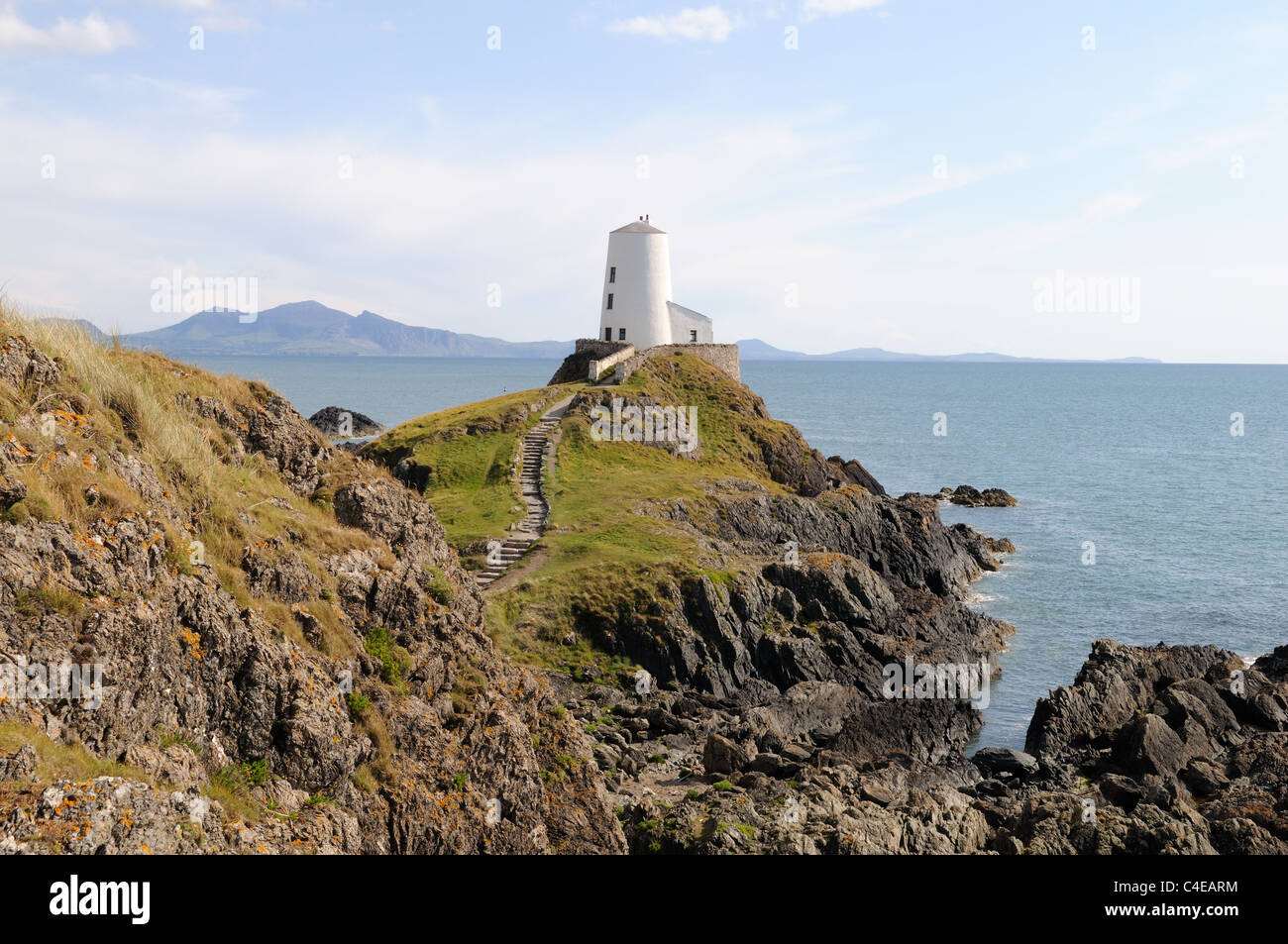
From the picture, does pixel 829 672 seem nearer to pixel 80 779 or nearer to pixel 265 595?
pixel 265 595

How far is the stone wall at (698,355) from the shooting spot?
7494 cm

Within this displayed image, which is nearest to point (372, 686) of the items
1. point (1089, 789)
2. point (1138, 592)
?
point (1089, 789)

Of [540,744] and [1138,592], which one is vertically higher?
[540,744]

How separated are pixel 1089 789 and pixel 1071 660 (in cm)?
2048

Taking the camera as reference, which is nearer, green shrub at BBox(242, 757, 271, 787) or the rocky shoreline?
the rocky shoreline

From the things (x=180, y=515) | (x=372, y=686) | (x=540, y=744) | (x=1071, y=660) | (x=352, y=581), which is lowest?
(x=1071, y=660)

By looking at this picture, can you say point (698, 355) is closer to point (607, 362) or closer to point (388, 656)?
point (607, 362)

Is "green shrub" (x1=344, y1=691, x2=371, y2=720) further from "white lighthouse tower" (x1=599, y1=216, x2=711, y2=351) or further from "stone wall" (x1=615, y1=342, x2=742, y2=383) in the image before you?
"white lighthouse tower" (x1=599, y1=216, x2=711, y2=351)

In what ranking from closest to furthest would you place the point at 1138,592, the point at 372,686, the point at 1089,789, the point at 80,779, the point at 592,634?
the point at 80,779
the point at 372,686
the point at 1089,789
the point at 592,634
the point at 1138,592
